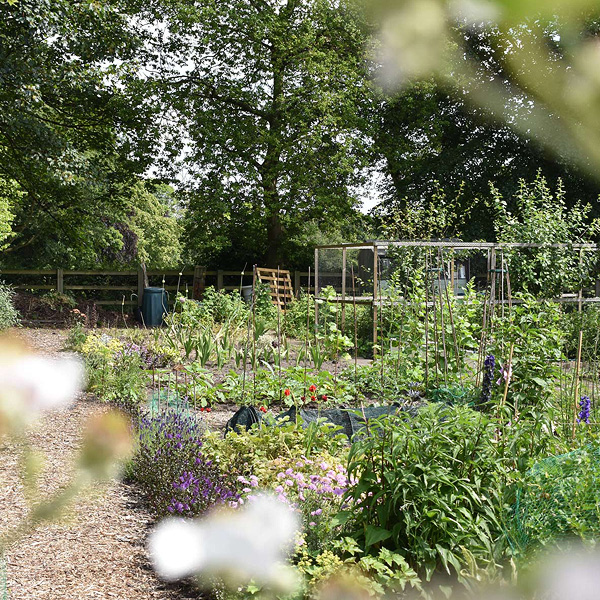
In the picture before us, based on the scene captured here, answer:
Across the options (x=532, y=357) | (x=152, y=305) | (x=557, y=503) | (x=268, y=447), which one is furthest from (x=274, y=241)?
(x=557, y=503)

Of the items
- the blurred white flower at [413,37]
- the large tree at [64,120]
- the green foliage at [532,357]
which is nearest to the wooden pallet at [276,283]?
the large tree at [64,120]

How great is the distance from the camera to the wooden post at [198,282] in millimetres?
16000

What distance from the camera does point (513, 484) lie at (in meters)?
2.78

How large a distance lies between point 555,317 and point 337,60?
12902mm

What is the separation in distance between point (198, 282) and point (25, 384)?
15.9 meters

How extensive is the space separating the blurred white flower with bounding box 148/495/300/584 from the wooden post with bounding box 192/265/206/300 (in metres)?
12.8

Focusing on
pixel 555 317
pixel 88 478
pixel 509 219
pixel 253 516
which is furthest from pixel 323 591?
pixel 509 219

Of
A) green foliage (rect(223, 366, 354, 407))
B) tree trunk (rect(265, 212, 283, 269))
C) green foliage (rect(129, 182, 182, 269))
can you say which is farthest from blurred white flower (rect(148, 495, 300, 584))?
green foliage (rect(129, 182, 182, 269))

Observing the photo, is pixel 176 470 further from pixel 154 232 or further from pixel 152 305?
pixel 154 232

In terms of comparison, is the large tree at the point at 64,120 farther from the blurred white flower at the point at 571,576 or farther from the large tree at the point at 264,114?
the blurred white flower at the point at 571,576

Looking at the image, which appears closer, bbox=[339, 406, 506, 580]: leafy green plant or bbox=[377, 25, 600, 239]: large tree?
bbox=[339, 406, 506, 580]: leafy green plant

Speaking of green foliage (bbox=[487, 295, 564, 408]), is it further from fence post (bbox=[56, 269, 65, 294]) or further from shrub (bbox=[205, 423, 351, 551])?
fence post (bbox=[56, 269, 65, 294])

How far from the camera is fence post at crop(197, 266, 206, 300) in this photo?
52.5 feet

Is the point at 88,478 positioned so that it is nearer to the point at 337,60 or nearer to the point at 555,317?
the point at 555,317
